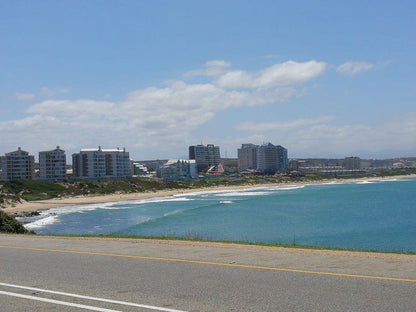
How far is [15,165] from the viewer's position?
13838 cm

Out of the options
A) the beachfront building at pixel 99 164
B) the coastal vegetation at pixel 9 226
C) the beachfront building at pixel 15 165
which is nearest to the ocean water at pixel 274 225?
the coastal vegetation at pixel 9 226

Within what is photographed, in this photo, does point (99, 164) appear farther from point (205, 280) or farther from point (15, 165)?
point (205, 280)

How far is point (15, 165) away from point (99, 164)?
27588 millimetres

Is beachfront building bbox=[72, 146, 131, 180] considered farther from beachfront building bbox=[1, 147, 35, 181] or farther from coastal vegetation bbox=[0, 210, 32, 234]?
coastal vegetation bbox=[0, 210, 32, 234]

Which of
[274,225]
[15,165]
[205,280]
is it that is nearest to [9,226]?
[205,280]

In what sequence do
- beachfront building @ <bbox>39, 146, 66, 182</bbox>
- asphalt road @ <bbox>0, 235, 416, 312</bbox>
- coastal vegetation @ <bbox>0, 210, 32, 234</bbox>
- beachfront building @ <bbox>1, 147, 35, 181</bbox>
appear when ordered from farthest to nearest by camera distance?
beachfront building @ <bbox>39, 146, 66, 182</bbox>
beachfront building @ <bbox>1, 147, 35, 181</bbox>
coastal vegetation @ <bbox>0, 210, 32, 234</bbox>
asphalt road @ <bbox>0, 235, 416, 312</bbox>

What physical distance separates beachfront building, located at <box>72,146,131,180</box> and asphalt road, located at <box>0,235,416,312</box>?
145801 millimetres

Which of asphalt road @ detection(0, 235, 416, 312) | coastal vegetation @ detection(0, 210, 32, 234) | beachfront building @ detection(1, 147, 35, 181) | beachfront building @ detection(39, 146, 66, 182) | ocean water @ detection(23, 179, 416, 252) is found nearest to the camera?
asphalt road @ detection(0, 235, 416, 312)

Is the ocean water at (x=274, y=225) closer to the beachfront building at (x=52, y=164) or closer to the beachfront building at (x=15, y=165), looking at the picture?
the beachfront building at (x=15, y=165)

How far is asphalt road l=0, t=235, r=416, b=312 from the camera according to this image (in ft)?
26.0

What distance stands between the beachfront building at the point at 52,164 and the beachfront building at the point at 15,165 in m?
4.79

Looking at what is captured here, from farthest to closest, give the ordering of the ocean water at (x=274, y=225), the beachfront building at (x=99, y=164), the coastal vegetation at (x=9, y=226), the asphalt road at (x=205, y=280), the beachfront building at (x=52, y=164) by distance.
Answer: the beachfront building at (x=99, y=164) < the beachfront building at (x=52, y=164) < the ocean water at (x=274, y=225) < the coastal vegetation at (x=9, y=226) < the asphalt road at (x=205, y=280)

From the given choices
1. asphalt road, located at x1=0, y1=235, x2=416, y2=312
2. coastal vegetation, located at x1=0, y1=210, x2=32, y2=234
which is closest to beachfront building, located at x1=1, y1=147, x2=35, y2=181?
coastal vegetation, located at x1=0, y1=210, x2=32, y2=234

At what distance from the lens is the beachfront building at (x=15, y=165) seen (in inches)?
5408
